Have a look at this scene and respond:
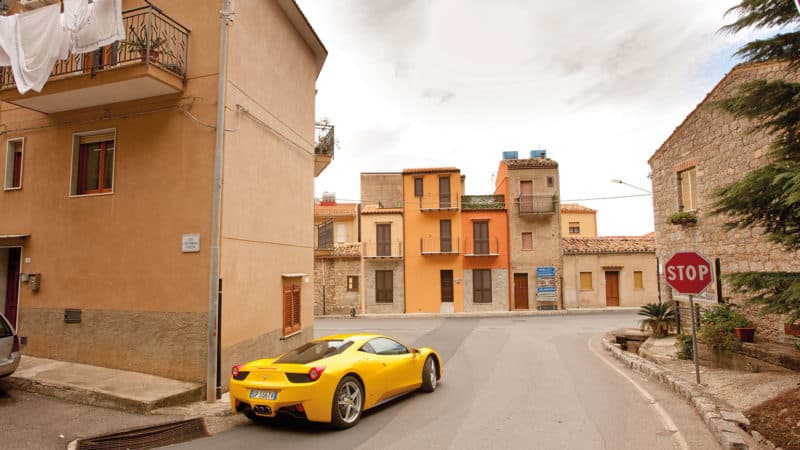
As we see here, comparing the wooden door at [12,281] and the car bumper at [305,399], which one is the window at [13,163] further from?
the car bumper at [305,399]

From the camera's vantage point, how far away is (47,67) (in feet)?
27.7

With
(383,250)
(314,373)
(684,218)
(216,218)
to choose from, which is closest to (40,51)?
(216,218)

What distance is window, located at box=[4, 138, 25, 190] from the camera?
10148 mm

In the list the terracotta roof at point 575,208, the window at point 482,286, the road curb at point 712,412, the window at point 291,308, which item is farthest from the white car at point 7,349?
the terracotta roof at point 575,208

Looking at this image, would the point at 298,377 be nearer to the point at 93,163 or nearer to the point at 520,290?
the point at 93,163

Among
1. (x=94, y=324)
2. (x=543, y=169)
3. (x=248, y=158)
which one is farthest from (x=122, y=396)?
(x=543, y=169)

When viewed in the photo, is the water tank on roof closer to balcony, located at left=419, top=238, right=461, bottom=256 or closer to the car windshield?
balcony, located at left=419, top=238, right=461, bottom=256

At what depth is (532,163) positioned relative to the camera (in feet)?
106

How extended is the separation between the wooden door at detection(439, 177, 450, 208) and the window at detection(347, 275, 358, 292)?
26.0 ft

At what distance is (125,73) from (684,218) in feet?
48.6

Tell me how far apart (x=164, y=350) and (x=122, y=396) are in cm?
123

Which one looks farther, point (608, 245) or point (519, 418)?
point (608, 245)

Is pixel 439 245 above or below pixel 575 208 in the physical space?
below

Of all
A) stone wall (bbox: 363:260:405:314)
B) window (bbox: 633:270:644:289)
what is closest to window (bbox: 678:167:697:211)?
window (bbox: 633:270:644:289)
